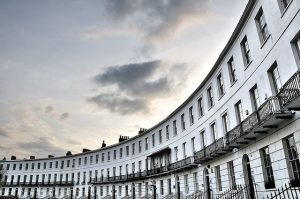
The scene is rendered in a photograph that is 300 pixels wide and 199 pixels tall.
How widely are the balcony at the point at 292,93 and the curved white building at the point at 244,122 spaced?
40 mm

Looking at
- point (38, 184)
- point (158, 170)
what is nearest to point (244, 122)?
point (158, 170)

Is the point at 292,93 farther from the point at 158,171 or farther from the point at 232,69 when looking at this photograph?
the point at 158,171

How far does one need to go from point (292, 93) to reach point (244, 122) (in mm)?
4973

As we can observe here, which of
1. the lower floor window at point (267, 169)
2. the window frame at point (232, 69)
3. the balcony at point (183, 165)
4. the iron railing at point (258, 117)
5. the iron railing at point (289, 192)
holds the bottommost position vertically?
the iron railing at point (289, 192)

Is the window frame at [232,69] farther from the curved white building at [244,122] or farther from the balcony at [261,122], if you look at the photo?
the balcony at [261,122]

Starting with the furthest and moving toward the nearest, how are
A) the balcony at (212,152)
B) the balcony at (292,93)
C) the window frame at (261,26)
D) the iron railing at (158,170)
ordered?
the iron railing at (158,170)
the balcony at (212,152)
the window frame at (261,26)
the balcony at (292,93)

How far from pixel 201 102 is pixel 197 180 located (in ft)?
23.3

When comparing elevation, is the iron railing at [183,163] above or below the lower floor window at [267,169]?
above

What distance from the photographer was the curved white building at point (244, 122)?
11.5 m

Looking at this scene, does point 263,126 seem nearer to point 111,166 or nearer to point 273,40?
point 273,40

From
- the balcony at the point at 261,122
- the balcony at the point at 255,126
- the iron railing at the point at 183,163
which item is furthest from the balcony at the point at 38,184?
the balcony at the point at 261,122

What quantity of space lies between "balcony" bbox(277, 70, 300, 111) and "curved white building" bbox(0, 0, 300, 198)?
4 cm

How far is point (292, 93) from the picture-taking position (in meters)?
10.1

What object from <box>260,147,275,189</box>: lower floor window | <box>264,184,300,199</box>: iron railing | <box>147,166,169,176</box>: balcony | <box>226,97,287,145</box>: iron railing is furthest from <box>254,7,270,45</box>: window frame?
<box>147,166,169,176</box>: balcony
